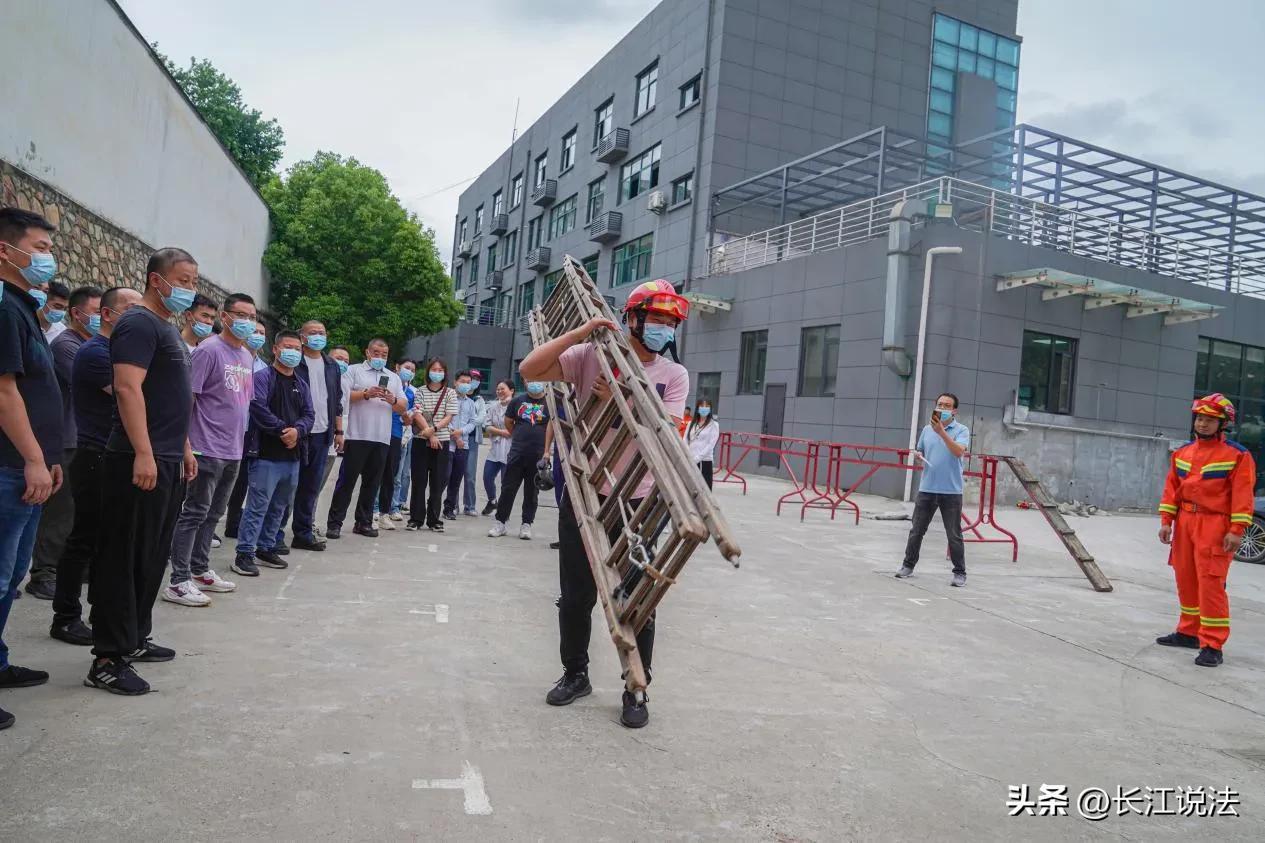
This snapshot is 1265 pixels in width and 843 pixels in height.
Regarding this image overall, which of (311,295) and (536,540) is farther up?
(311,295)

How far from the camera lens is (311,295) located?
26453mm

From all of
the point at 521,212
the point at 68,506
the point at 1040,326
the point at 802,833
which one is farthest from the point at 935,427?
the point at 521,212

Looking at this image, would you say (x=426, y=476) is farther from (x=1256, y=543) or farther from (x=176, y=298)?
(x=1256, y=543)

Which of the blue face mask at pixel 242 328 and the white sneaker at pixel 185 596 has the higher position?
the blue face mask at pixel 242 328

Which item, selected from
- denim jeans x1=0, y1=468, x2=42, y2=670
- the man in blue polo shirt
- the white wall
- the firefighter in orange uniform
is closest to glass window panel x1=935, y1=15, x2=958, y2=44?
the white wall

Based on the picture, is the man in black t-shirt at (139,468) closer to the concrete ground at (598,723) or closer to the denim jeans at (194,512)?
the concrete ground at (598,723)

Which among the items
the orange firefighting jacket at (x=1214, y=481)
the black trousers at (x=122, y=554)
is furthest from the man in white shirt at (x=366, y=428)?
the orange firefighting jacket at (x=1214, y=481)

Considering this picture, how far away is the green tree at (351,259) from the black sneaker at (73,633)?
868 inches

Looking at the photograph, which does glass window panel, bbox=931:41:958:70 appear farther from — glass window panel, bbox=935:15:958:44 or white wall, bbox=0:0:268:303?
white wall, bbox=0:0:268:303

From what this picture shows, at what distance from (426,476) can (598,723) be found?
5644mm

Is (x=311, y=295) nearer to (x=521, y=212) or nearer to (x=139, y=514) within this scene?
(x=521, y=212)

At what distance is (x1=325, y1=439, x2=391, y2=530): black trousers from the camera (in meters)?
7.71

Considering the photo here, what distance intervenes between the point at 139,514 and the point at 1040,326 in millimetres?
18076

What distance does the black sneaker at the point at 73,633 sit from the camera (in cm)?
427
